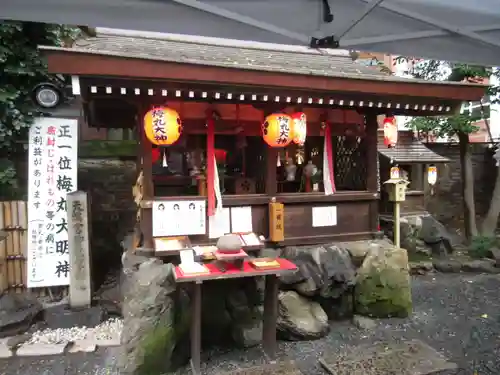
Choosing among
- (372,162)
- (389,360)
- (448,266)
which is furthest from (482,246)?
(389,360)

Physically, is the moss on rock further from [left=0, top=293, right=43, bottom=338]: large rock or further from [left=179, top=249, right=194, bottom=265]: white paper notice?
[left=0, top=293, right=43, bottom=338]: large rock

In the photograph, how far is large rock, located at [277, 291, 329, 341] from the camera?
17.9 feet

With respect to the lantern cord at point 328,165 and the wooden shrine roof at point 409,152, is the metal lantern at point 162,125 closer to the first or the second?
the lantern cord at point 328,165

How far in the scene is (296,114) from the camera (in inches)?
224

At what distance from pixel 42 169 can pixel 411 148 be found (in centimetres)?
961

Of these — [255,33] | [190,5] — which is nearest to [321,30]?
[255,33]

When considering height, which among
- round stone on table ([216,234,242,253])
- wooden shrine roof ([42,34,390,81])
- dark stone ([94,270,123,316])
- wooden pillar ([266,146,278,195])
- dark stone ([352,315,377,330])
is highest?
wooden shrine roof ([42,34,390,81])

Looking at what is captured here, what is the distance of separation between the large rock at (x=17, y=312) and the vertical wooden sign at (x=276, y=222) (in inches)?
173

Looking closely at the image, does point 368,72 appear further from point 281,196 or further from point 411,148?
point 411,148

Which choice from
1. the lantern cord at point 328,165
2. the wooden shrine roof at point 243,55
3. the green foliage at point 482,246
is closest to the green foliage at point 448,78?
the green foliage at point 482,246

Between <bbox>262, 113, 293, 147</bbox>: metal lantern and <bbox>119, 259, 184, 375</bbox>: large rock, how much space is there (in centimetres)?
247

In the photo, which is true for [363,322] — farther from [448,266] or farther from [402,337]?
[448,266]

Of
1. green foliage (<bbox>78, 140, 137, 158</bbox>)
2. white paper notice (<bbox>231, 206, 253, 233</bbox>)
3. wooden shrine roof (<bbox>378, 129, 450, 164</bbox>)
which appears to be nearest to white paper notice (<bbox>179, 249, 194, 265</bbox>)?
white paper notice (<bbox>231, 206, 253, 233</bbox>)

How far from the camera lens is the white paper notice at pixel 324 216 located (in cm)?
662
